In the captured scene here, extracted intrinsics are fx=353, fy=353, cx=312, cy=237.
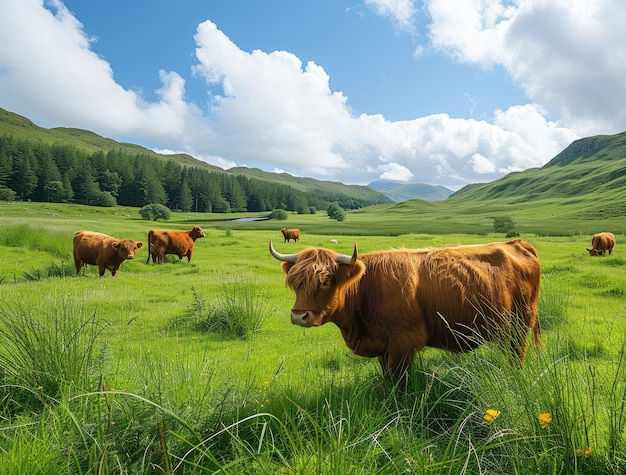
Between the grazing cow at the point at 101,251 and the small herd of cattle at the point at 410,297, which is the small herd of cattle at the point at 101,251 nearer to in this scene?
the grazing cow at the point at 101,251

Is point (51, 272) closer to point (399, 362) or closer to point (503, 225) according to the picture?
point (399, 362)

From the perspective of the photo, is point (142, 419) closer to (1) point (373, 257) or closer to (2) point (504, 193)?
(1) point (373, 257)

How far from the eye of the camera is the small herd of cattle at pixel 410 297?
425 centimetres

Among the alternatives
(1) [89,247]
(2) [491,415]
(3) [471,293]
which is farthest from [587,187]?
(2) [491,415]

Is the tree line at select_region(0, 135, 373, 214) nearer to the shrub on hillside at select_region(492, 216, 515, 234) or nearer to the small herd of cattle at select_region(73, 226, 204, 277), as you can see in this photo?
the shrub on hillside at select_region(492, 216, 515, 234)

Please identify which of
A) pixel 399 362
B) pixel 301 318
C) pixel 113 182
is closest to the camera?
pixel 301 318

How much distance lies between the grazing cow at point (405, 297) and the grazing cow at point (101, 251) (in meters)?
14.3

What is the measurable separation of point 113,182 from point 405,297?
439ft

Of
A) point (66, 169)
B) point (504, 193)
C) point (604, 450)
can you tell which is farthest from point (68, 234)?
point (504, 193)

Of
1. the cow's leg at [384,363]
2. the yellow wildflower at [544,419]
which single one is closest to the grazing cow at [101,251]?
the cow's leg at [384,363]

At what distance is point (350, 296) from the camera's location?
461 centimetres

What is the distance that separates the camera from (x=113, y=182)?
4648 inches

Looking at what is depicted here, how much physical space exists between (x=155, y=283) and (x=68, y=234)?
1196 cm

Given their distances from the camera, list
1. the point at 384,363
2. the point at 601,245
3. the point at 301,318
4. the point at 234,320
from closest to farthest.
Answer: the point at 301,318 < the point at 384,363 < the point at 234,320 < the point at 601,245
